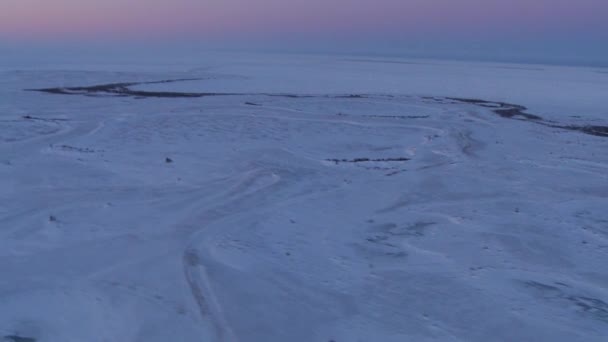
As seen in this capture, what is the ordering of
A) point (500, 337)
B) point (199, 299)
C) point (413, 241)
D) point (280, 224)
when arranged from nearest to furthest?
1. point (500, 337)
2. point (199, 299)
3. point (413, 241)
4. point (280, 224)

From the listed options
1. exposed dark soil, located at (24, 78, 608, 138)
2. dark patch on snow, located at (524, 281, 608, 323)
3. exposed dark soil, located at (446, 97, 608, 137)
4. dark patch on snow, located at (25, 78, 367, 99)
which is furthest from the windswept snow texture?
dark patch on snow, located at (25, 78, 367, 99)

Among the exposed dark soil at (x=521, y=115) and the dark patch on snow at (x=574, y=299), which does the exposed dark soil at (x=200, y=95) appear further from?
the dark patch on snow at (x=574, y=299)

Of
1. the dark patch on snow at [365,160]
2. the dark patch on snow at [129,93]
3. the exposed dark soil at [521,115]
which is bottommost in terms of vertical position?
the dark patch on snow at [365,160]

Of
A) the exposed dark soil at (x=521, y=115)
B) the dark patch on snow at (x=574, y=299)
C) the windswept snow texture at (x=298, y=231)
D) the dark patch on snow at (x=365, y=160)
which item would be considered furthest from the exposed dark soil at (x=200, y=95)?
the dark patch on snow at (x=574, y=299)

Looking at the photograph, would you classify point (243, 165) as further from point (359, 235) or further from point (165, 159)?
point (359, 235)

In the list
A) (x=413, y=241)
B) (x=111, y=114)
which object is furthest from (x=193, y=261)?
(x=111, y=114)

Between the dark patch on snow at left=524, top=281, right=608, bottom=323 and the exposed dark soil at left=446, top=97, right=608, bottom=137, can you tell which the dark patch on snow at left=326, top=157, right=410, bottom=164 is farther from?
the exposed dark soil at left=446, top=97, right=608, bottom=137

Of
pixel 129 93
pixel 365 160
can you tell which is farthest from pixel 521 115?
pixel 129 93

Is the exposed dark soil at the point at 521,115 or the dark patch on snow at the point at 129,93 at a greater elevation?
the exposed dark soil at the point at 521,115
